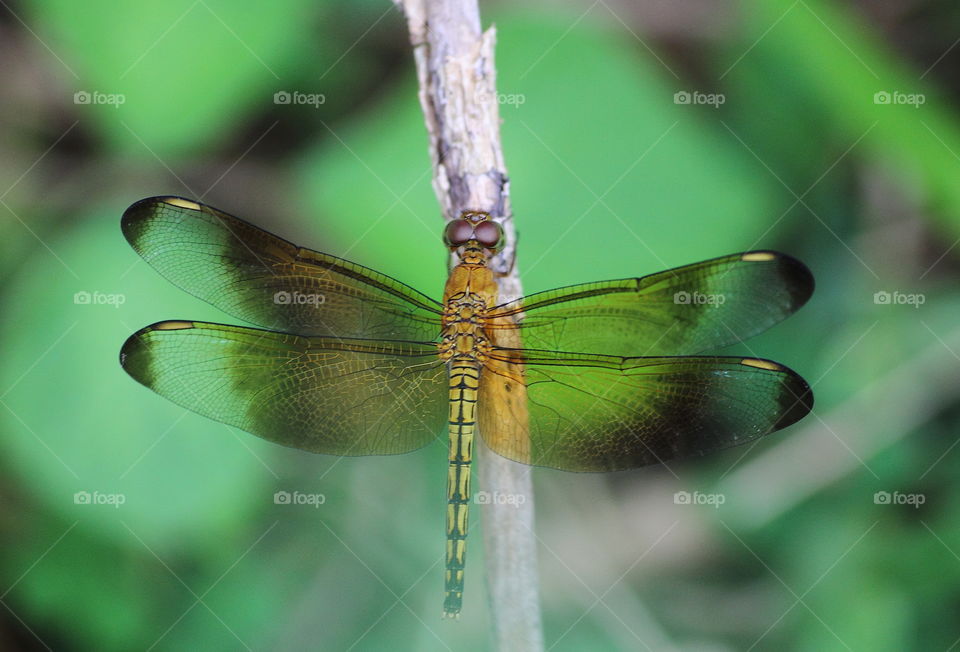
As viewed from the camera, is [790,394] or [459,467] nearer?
[790,394]
